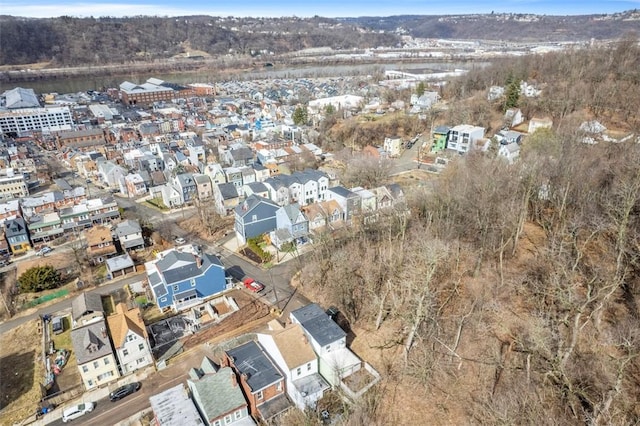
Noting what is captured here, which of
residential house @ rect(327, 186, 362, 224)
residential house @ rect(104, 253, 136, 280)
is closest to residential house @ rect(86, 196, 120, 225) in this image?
residential house @ rect(104, 253, 136, 280)

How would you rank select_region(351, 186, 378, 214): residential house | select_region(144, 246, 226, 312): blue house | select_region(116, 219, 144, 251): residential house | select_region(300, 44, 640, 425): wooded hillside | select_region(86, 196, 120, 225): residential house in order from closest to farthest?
select_region(300, 44, 640, 425): wooded hillside < select_region(144, 246, 226, 312): blue house < select_region(116, 219, 144, 251): residential house < select_region(351, 186, 378, 214): residential house < select_region(86, 196, 120, 225): residential house

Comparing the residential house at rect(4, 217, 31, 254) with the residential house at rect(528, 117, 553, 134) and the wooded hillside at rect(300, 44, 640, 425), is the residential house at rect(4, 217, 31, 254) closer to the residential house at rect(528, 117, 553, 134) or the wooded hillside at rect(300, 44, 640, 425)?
the wooded hillside at rect(300, 44, 640, 425)

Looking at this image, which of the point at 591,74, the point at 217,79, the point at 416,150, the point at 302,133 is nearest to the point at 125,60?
the point at 217,79

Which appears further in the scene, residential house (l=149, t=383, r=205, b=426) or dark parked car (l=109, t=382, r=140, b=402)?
dark parked car (l=109, t=382, r=140, b=402)

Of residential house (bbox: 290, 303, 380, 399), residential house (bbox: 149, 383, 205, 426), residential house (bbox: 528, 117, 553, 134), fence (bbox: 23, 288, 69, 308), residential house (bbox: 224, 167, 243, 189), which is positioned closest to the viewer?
residential house (bbox: 149, 383, 205, 426)

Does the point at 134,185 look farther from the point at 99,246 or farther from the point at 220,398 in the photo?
the point at 220,398
